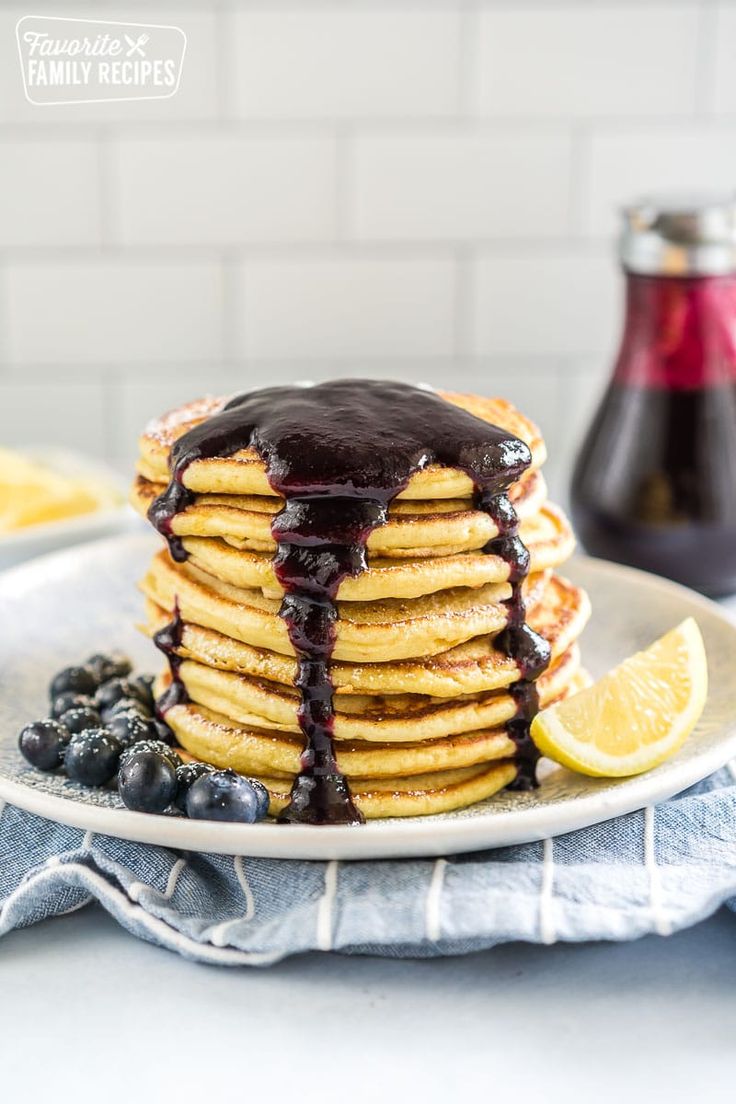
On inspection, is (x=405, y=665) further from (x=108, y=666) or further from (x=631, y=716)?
(x=108, y=666)

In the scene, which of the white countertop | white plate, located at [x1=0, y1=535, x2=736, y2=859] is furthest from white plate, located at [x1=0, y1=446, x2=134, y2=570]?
the white countertop

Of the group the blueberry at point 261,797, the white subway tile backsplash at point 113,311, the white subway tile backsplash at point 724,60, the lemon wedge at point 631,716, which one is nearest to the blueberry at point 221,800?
the blueberry at point 261,797

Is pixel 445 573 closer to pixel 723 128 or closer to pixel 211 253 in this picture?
pixel 211 253

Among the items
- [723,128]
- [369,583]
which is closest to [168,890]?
[369,583]

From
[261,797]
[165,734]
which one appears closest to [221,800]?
[261,797]

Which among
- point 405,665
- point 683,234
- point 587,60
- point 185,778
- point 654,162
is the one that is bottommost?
point 185,778
